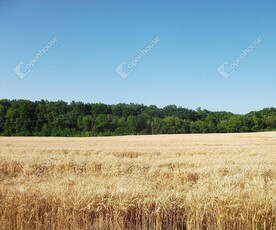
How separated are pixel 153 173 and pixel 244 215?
688 centimetres

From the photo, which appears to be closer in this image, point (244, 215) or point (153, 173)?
point (244, 215)

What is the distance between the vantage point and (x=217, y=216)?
16.9 feet

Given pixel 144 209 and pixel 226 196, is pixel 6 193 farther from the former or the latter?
pixel 226 196

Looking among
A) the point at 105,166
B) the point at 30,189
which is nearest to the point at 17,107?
the point at 105,166

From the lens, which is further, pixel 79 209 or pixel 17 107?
pixel 17 107

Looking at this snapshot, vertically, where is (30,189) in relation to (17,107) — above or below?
below

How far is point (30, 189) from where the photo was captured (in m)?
5.95

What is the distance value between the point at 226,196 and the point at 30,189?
3.44 metres

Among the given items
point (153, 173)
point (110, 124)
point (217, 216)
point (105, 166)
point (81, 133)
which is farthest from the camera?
point (110, 124)

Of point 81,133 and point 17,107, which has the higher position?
point 17,107

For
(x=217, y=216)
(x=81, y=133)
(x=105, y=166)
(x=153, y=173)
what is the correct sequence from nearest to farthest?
1. (x=217, y=216)
2. (x=153, y=173)
3. (x=105, y=166)
4. (x=81, y=133)

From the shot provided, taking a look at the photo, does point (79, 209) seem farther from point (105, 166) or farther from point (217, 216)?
point (105, 166)

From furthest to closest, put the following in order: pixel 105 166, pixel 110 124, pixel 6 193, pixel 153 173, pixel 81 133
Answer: pixel 110 124
pixel 81 133
pixel 105 166
pixel 153 173
pixel 6 193

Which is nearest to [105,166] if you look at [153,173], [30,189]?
[153,173]
